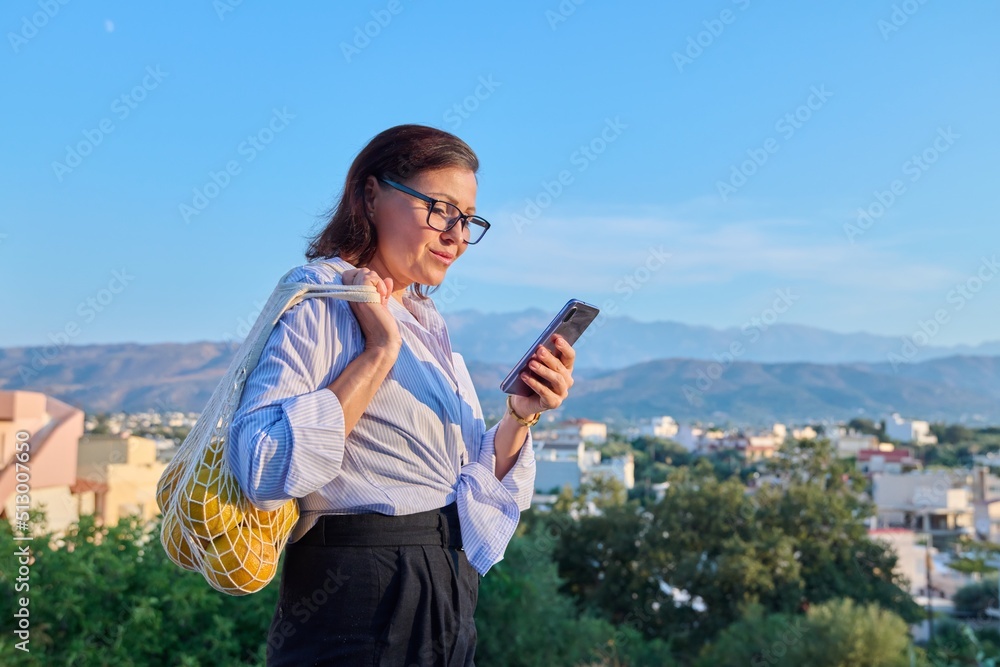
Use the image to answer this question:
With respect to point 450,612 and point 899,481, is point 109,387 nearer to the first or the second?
point 899,481

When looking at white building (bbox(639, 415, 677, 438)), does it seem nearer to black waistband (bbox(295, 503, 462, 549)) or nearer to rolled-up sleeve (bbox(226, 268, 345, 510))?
black waistband (bbox(295, 503, 462, 549))

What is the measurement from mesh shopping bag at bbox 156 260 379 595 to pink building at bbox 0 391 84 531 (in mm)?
3151

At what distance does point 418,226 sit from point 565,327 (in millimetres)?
248

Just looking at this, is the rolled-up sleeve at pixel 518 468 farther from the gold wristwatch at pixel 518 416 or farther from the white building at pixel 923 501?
the white building at pixel 923 501

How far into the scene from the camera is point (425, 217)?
1.26 meters

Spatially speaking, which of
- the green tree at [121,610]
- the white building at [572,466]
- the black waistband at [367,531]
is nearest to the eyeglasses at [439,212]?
the black waistband at [367,531]

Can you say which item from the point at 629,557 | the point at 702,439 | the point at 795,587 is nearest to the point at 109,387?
the point at 629,557

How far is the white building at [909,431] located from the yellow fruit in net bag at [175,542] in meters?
59.4

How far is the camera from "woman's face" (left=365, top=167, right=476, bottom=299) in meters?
1.27

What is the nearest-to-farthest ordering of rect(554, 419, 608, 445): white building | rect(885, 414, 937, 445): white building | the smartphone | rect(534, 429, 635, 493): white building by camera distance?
the smartphone → rect(534, 429, 635, 493): white building → rect(554, 419, 608, 445): white building → rect(885, 414, 937, 445): white building

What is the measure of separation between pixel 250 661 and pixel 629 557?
15700mm

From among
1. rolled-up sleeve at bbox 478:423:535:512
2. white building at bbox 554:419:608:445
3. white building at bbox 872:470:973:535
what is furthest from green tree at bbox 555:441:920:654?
white building at bbox 554:419:608:445

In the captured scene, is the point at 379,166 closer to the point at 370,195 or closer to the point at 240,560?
the point at 370,195

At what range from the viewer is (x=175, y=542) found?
42.5 inches
